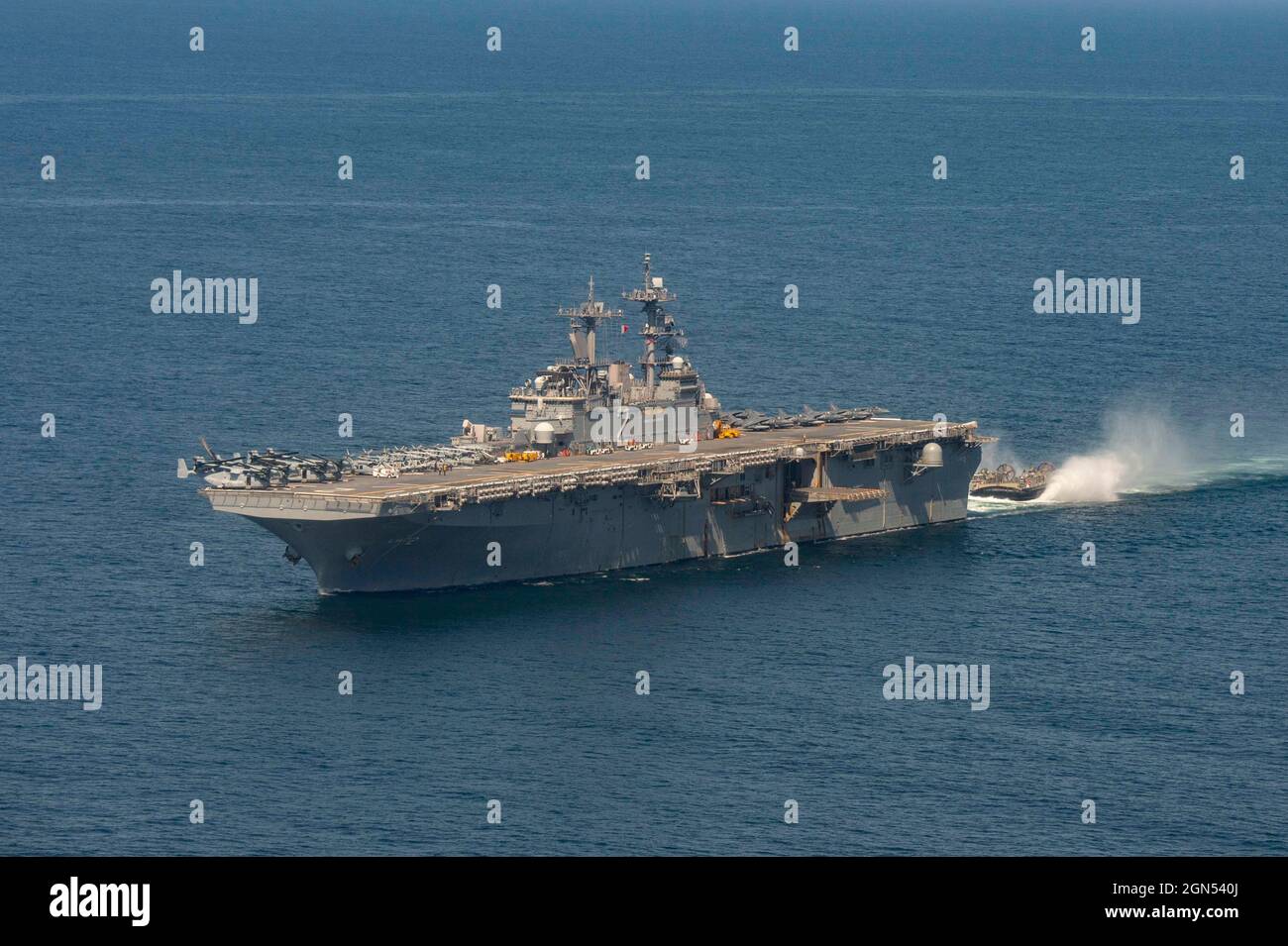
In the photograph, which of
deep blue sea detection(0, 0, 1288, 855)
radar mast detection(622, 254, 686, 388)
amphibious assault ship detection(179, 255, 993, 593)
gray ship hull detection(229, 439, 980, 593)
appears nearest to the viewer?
deep blue sea detection(0, 0, 1288, 855)

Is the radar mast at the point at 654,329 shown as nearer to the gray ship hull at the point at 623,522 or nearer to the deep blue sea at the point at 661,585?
the gray ship hull at the point at 623,522

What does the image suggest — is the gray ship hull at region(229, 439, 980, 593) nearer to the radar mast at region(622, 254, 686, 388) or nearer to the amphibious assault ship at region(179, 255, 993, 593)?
the amphibious assault ship at region(179, 255, 993, 593)

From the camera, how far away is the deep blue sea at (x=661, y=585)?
60469 mm

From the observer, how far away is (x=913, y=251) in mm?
150625

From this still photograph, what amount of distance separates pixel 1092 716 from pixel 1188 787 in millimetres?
6366

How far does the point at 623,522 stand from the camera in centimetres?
8406

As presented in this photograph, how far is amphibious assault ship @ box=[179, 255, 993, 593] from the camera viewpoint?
78062 mm

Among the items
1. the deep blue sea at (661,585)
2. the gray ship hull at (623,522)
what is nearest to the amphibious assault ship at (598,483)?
the gray ship hull at (623,522)

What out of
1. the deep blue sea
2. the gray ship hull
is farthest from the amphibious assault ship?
the deep blue sea

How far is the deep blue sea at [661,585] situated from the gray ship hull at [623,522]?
1.11 m

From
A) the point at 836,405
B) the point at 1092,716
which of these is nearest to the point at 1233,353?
the point at 836,405

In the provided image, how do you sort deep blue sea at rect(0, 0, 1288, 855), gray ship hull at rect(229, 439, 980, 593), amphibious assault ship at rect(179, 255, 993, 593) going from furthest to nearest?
amphibious assault ship at rect(179, 255, 993, 593), gray ship hull at rect(229, 439, 980, 593), deep blue sea at rect(0, 0, 1288, 855)

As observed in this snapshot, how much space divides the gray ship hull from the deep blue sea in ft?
3.65
